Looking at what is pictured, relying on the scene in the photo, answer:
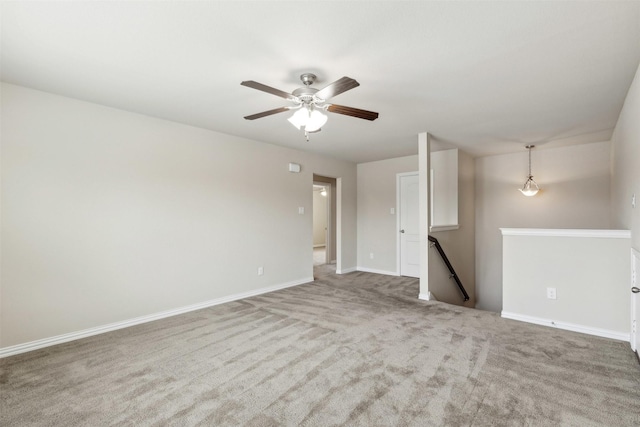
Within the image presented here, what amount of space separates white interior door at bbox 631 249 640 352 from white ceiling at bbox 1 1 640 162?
5.11 feet

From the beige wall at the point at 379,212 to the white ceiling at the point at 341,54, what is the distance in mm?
2615

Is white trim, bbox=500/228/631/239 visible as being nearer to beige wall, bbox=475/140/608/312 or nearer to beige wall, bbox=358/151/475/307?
beige wall, bbox=358/151/475/307

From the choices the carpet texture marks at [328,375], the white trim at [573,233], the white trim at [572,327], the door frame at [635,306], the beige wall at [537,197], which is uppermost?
the beige wall at [537,197]

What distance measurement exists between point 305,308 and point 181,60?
2.98 meters

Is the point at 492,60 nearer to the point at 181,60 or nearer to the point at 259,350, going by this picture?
the point at 181,60

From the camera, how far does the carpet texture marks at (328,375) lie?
1.83 metres

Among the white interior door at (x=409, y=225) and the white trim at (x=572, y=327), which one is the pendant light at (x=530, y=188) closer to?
the white interior door at (x=409, y=225)

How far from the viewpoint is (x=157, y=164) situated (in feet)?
11.7

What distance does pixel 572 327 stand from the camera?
313 cm

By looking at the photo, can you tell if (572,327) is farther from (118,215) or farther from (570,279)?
(118,215)

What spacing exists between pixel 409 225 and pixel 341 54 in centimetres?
433

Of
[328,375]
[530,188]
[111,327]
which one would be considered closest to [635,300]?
[328,375]

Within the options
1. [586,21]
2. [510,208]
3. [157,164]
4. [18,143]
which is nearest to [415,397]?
[586,21]

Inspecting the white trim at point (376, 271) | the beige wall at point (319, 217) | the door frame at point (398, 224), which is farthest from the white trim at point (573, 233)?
the beige wall at point (319, 217)
